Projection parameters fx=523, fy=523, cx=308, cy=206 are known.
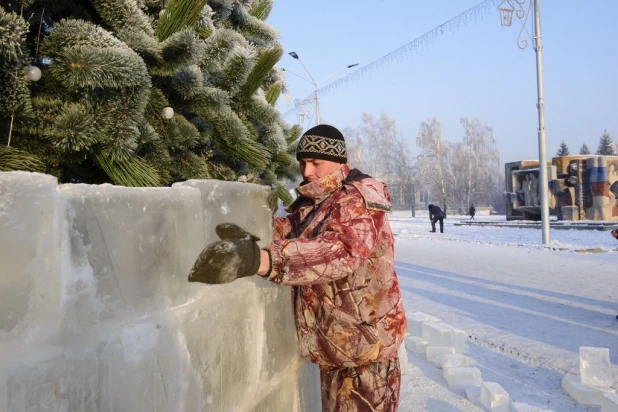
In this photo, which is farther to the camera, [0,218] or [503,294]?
[503,294]

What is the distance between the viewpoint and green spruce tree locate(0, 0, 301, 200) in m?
1.32

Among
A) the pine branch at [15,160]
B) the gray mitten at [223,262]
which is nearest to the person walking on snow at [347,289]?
the gray mitten at [223,262]

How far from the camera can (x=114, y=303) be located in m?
1.04

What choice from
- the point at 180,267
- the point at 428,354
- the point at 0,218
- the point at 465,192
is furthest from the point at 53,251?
the point at 465,192

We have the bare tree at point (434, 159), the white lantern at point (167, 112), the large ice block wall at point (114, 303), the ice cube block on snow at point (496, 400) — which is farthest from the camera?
the bare tree at point (434, 159)

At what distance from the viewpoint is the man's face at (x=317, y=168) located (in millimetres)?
1721

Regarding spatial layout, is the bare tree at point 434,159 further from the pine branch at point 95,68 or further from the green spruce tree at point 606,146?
the pine branch at point 95,68

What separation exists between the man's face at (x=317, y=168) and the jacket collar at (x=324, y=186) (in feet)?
0.08

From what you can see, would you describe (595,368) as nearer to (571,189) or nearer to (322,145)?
(322,145)

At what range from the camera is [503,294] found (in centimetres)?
700

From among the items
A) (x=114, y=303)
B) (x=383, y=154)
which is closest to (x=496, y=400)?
(x=114, y=303)

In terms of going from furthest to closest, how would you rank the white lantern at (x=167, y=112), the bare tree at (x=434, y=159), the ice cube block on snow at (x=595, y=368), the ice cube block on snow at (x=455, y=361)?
the bare tree at (x=434, y=159) → the ice cube block on snow at (x=455, y=361) → the ice cube block on snow at (x=595, y=368) → the white lantern at (x=167, y=112)

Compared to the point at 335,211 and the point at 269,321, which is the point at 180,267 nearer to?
the point at 335,211

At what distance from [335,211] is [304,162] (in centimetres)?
28
